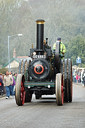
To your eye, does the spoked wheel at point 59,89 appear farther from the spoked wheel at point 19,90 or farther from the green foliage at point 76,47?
the green foliage at point 76,47

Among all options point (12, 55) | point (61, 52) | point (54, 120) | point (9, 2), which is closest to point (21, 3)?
point (9, 2)

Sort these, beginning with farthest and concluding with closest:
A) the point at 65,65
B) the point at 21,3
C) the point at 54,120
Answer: the point at 21,3
the point at 65,65
the point at 54,120

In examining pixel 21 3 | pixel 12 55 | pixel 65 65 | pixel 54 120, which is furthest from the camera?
pixel 12 55

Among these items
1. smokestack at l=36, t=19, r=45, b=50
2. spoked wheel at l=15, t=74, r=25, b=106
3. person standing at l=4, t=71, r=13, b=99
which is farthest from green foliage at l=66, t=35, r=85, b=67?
spoked wheel at l=15, t=74, r=25, b=106

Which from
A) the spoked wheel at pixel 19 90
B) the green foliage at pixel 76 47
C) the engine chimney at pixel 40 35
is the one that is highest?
the green foliage at pixel 76 47

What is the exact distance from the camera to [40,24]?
1775 centimetres

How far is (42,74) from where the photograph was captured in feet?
57.0

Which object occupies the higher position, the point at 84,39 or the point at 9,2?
the point at 9,2

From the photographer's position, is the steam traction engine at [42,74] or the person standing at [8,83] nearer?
the steam traction engine at [42,74]

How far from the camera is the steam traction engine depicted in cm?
1678

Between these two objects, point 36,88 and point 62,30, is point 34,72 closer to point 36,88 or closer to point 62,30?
point 36,88

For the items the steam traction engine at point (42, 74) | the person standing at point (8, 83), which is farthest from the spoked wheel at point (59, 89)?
the person standing at point (8, 83)

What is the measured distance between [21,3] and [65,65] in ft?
250

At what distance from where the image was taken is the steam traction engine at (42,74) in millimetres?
16781
